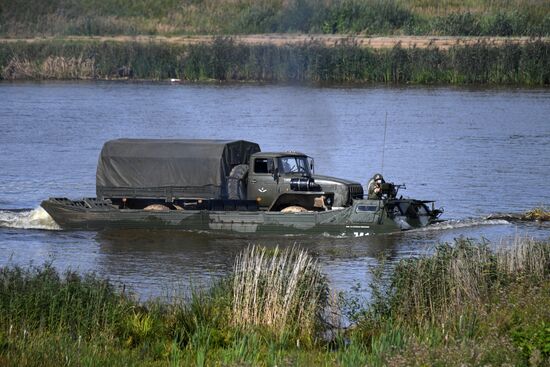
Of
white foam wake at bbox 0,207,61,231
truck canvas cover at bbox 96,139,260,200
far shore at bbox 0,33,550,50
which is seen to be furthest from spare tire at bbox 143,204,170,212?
far shore at bbox 0,33,550,50

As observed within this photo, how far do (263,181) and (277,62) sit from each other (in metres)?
41.1

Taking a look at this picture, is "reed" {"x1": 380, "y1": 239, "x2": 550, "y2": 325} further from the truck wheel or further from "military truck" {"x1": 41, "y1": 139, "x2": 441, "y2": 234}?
the truck wheel

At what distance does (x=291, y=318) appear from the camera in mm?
17797

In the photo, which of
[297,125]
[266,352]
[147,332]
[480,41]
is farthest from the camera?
[480,41]

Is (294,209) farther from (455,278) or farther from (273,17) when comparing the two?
(273,17)

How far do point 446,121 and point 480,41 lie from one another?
48.8 ft

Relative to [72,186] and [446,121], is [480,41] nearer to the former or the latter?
[446,121]

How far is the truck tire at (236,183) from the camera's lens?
30344mm

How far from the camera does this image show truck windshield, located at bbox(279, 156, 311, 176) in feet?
99.9

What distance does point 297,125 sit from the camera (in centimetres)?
5250

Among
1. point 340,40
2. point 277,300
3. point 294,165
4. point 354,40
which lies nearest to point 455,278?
point 277,300

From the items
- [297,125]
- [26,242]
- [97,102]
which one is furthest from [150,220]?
[97,102]

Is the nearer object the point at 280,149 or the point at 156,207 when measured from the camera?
the point at 156,207

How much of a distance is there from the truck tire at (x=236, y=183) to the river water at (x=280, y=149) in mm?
1040
